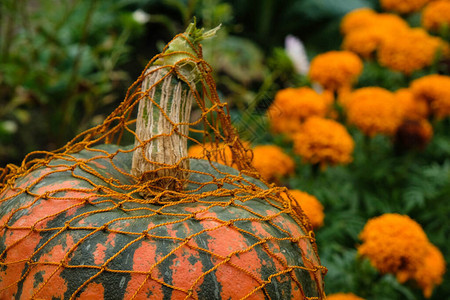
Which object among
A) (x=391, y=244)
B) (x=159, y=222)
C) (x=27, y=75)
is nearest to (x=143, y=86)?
(x=159, y=222)

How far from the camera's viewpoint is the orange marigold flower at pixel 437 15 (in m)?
2.85

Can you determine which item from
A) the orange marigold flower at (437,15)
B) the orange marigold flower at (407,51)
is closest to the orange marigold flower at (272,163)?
the orange marigold flower at (407,51)

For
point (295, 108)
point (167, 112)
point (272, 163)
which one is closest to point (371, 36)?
point (295, 108)

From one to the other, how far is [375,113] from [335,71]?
1.19 ft

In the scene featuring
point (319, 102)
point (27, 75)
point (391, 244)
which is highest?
point (27, 75)

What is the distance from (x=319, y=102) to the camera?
2.27 m

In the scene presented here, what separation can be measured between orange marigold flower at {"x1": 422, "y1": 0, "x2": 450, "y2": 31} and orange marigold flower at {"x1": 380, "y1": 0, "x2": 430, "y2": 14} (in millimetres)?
112

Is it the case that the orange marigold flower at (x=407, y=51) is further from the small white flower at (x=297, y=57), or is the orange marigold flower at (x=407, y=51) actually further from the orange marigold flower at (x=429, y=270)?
the orange marigold flower at (x=429, y=270)

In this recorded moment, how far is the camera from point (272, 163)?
2.08m

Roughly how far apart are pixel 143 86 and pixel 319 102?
3.70 ft

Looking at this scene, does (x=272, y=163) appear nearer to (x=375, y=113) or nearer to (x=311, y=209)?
(x=311, y=209)

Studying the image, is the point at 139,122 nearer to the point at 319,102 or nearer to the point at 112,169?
the point at 112,169

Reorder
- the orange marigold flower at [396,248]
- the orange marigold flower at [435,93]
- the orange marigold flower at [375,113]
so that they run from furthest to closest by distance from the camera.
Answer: the orange marigold flower at [435,93]
the orange marigold flower at [375,113]
the orange marigold flower at [396,248]

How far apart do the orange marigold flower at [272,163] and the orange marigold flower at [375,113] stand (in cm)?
36
